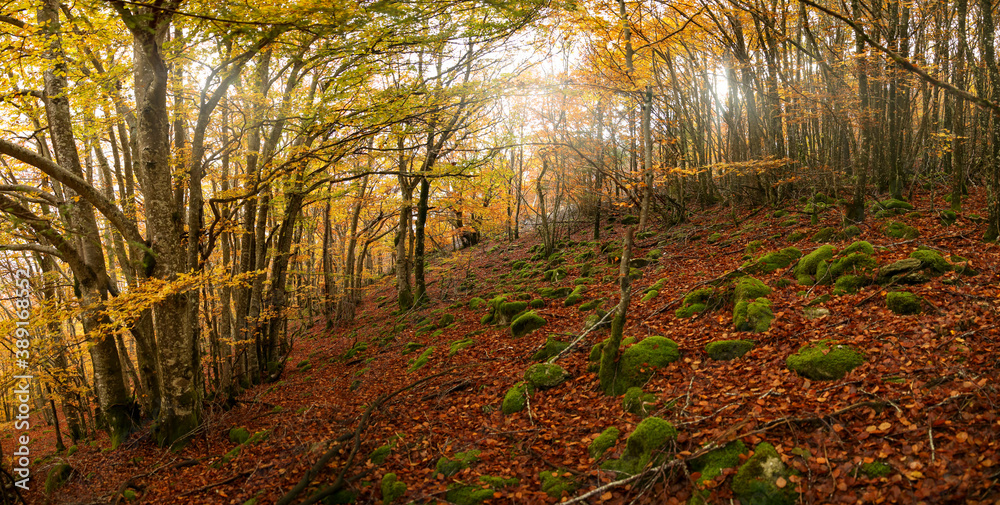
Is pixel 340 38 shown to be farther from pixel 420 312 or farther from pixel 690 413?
pixel 420 312

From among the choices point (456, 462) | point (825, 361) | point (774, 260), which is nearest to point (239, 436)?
point (456, 462)

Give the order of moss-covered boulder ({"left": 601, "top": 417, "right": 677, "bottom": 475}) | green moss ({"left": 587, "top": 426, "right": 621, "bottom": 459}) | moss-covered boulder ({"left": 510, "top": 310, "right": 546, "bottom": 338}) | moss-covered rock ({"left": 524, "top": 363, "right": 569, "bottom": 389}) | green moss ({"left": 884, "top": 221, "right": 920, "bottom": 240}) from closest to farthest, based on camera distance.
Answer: moss-covered boulder ({"left": 601, "top": 417, "right": 677, "bottom": 475})
green moss ({"left": 587, "top": 426, "right": 621, "bottom": 459})
moss-covered rock ({"left": 524, "top": 363, "right": 569, "bottom": 389})
green moss ({"left": 884, "top": 221, "right": 920, "bottom": 240})
moss-covered boulder ({"left": 510, "top": 310, "right": 546, "bottom": 338})

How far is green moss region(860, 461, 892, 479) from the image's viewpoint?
10.5 feet

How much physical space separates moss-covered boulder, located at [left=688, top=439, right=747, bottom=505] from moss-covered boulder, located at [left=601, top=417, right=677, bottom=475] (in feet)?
1.02

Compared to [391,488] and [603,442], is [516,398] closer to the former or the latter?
[603,442]

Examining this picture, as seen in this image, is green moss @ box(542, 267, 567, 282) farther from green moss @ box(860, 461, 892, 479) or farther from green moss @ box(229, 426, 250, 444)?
green moss @ box(860, 461, 892, 479)

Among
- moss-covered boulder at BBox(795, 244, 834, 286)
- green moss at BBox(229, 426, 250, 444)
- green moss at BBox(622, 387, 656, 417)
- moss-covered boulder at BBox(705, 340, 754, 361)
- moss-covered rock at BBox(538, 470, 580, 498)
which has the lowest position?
green moss at BBox(229, 426, 250, 444)

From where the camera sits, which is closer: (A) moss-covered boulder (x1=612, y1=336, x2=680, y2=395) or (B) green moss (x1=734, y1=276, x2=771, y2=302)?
(A) moss-covered boulder (x1=612, y1=336, x2=680, y2=395)

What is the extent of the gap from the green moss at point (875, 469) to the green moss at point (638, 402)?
1949 millimetres

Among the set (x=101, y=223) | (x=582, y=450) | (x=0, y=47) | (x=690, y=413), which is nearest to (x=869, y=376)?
(x=690, y=413)

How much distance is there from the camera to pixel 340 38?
630cm

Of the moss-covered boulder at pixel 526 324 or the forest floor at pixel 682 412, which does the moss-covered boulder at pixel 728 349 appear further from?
the moss-covered boulder at pixel 526 324

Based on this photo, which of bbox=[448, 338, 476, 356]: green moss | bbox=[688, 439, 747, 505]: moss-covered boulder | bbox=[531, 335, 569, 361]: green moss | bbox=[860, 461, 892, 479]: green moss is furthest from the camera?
bbox=[448, 338, 476, 356]: green moss

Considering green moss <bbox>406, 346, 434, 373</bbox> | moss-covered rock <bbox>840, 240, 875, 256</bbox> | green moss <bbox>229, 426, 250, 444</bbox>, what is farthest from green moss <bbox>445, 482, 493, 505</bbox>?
moss-covered rock <bbox>840, 240, 875, 256</bbox>
